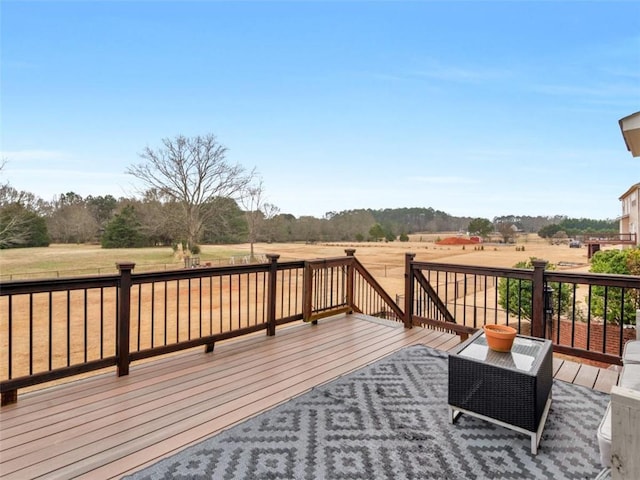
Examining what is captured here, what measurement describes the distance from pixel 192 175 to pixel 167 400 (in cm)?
2144

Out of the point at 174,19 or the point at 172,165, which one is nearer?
the point at 174,19

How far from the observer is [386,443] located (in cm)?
198

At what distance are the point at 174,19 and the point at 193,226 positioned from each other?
16.1m

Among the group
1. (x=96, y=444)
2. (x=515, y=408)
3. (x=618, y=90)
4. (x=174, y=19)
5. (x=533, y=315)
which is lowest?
(x=96, y=444)

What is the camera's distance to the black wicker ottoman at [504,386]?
1.90m

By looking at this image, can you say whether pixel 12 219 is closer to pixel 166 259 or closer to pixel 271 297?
pixel 166 259

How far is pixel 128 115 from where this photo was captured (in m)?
12.5

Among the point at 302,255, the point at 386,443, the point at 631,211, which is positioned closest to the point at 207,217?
the point at 302,255

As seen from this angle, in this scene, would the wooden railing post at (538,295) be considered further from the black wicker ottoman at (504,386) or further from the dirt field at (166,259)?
the dirt field at (166,259)

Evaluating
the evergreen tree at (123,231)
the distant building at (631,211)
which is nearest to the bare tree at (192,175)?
the evergreen tree at (123,231)

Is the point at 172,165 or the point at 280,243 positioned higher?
the point at 172,165

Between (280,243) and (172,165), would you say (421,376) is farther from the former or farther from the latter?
(172,165)

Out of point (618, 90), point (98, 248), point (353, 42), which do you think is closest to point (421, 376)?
point (353, 42)

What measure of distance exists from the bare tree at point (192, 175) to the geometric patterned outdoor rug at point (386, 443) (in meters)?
20.7
